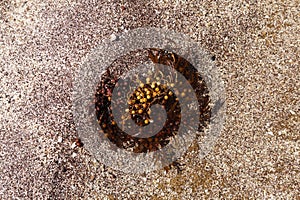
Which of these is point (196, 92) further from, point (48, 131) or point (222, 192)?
point (48, 131)

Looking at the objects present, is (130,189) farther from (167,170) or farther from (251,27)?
(251,27)

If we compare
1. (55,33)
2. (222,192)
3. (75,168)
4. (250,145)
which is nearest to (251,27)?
(250,145)

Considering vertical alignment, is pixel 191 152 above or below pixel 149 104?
below

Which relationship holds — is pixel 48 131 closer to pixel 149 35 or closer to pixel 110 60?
pixel 110 60

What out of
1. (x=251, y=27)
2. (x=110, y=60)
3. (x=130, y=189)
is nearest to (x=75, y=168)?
(x=130, y=189)

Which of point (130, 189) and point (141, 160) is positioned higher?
point (141, 160)

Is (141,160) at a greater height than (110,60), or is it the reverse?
(110,60)

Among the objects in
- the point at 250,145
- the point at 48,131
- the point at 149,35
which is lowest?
the point at 48,131

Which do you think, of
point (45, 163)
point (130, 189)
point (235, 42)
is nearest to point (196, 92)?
point (235, 42)

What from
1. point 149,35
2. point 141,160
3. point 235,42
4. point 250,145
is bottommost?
point 141,160
